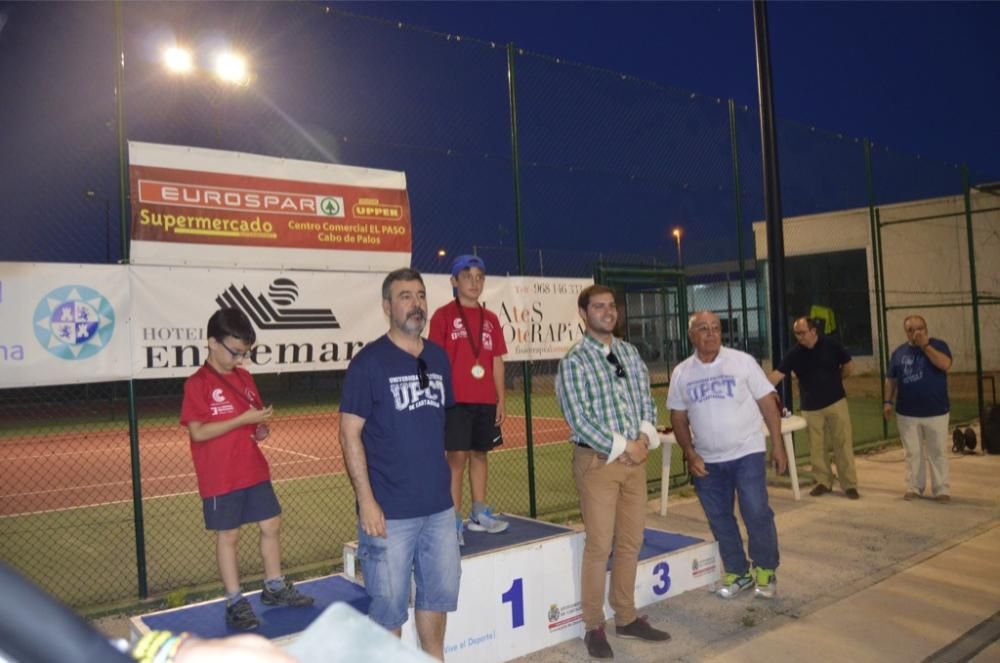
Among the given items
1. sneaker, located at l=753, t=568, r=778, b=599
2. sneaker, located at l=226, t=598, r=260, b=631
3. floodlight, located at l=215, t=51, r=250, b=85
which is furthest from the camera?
floodlight, located at l=215, t=51, r=250, b=85

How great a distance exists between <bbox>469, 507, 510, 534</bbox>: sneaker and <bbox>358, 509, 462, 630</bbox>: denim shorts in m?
1.48

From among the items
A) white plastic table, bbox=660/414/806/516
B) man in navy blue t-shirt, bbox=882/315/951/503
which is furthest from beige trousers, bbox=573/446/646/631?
man in navy blue t-shirt, bbox=882/315/951/503

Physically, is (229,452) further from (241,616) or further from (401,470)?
(401,470)

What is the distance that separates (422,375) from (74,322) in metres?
2.72

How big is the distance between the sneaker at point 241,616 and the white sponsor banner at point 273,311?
1871 millimetres

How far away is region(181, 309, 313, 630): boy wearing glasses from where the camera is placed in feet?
13.1

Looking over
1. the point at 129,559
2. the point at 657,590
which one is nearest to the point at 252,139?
the point at 129,559

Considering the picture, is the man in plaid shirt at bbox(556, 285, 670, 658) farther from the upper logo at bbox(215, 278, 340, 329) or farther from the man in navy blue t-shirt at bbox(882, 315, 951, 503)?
the man in navy blue t-shirt at bbox(882, 315, 951, 503)

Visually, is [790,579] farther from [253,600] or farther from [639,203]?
[639,203]

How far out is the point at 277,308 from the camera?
549 centimetres

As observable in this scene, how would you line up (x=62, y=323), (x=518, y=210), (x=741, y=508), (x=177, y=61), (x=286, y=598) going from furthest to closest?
(x=518, y=210), (x=177, y=61), (x=741, y=508), (x=62, y=323), (x=286, y=598)

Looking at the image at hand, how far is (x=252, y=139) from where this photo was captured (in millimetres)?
6754

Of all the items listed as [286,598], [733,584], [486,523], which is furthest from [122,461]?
[733,584]

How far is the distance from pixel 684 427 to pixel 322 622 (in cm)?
490
